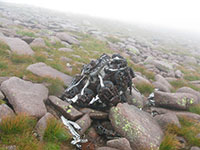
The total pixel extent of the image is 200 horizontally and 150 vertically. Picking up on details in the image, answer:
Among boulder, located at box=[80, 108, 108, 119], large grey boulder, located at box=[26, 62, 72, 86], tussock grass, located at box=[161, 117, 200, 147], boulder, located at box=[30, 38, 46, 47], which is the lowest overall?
tussock grass, located at box=[161, 117, 200, 147]

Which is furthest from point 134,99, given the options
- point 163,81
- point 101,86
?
point 163,81

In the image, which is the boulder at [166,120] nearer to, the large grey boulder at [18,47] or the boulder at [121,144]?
the boulder at [121,144]

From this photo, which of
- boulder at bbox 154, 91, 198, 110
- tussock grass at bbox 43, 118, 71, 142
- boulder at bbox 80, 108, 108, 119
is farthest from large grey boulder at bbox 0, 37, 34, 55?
boulder at bbox 154, 91, 198, 110

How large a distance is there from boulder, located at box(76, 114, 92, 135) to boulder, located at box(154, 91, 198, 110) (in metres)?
3.06

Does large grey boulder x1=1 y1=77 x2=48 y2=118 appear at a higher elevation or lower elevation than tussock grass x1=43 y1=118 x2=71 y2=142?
higher

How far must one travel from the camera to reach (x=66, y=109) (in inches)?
193

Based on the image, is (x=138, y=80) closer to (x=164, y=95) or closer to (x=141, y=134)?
(x=164, y=95)

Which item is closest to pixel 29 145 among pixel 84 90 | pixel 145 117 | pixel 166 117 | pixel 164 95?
pixel 84 90

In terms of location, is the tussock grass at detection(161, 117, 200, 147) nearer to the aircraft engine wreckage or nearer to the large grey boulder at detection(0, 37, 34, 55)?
the aircraft engine wreckage

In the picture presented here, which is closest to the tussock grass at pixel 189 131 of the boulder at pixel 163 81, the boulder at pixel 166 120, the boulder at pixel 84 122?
the boulder at pixel 166 120

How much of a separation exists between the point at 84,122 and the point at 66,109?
2.18 ft

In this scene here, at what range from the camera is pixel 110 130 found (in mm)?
4734

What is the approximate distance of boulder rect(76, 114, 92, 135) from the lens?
4555 mm

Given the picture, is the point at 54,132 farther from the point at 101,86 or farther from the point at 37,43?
the point at 37,43
